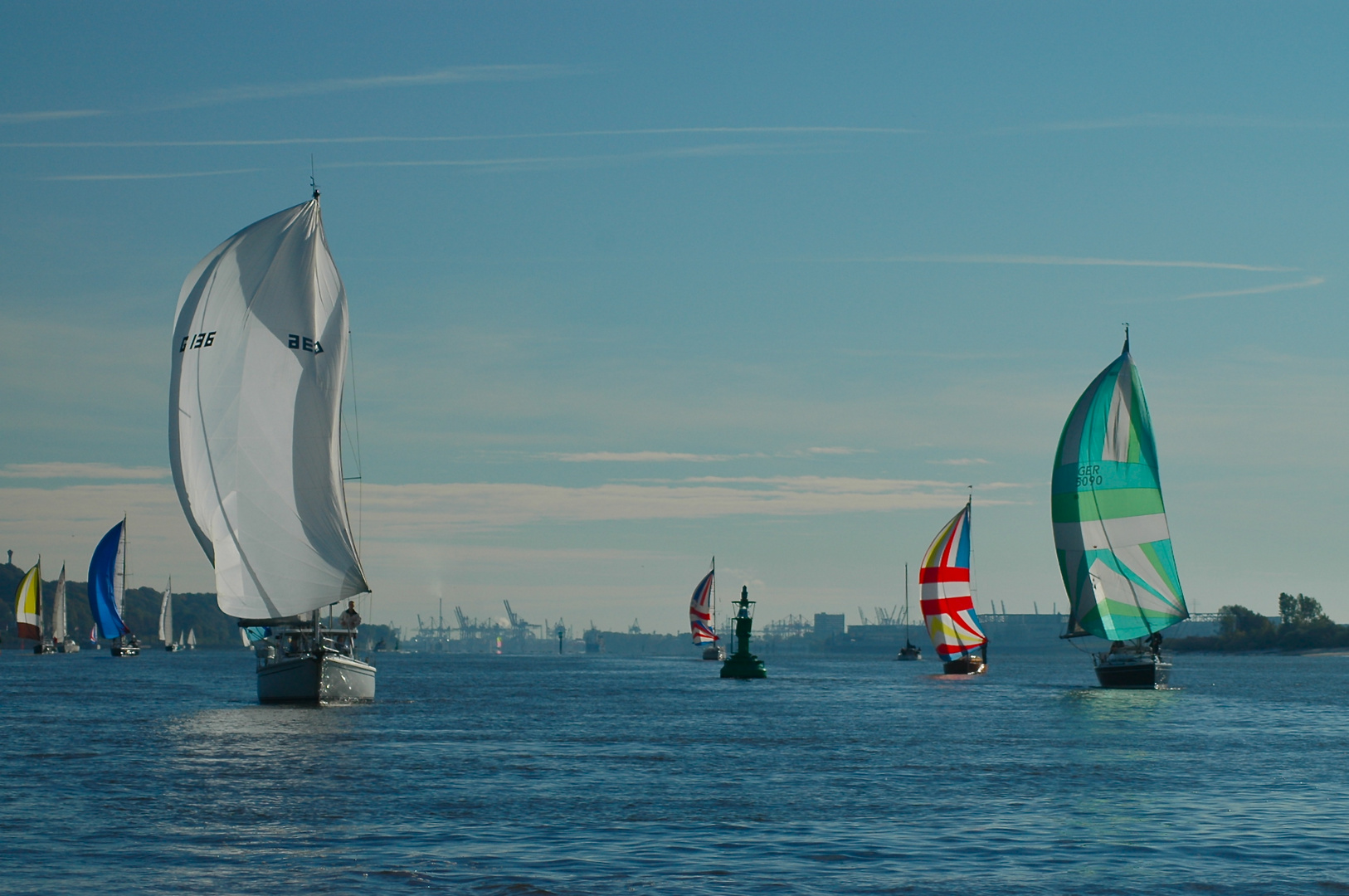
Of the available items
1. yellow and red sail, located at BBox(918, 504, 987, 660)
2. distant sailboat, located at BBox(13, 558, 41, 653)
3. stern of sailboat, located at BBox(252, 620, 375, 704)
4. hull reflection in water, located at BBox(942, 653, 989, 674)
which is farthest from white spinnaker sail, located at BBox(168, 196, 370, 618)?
distant sailboat, located at BBox(13, 558, 41, 653)

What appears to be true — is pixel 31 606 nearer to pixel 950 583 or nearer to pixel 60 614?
pixel 60 614

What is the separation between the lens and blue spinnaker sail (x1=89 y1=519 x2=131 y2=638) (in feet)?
481

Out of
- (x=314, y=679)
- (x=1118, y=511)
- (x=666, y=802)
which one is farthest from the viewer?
(x=1118, y=511)

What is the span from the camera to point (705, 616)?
568 ft

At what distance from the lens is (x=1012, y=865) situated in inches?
892

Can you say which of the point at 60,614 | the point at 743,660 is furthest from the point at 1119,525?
the point at 60,614

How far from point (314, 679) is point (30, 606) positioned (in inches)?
5433

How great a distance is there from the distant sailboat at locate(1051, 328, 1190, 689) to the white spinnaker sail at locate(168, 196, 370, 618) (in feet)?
133

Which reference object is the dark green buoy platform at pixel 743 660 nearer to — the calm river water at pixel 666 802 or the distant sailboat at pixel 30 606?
the calm river water at pixel 666 802

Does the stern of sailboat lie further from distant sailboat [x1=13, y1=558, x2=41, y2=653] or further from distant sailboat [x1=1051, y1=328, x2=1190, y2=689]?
distant sailboat [x1=13, y1=558, x2=41, y2=653]

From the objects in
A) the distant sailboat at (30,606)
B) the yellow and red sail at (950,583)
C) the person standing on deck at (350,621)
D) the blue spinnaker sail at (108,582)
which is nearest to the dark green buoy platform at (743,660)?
the yellow and red sail at (950,583)

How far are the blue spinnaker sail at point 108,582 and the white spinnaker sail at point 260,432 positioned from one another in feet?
345

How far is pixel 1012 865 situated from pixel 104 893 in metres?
13.3

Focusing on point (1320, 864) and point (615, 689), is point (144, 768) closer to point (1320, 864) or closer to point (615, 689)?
point (1320, 864)
